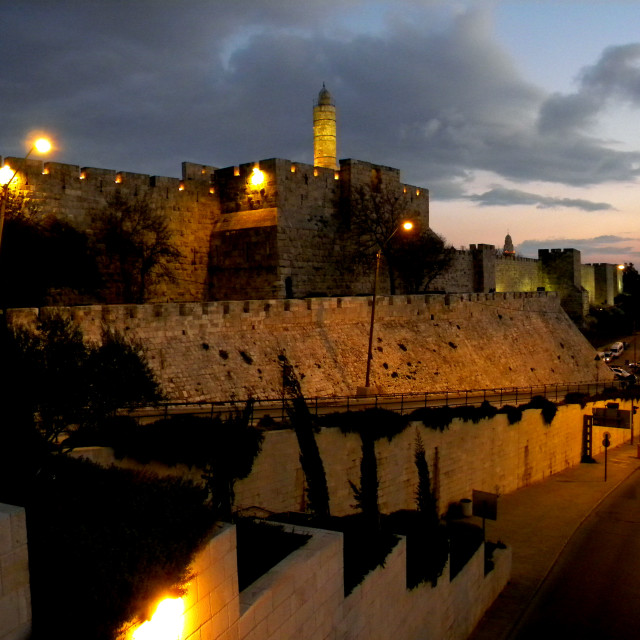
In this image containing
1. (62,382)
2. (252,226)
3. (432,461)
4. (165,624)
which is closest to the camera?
(165,624)

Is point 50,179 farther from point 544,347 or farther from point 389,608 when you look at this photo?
point 544,347

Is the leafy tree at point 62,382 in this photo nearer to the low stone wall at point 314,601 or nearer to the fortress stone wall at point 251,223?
the low stone wall at point 314,601

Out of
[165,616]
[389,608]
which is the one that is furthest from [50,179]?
[165,616]

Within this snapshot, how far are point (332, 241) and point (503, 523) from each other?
498 inches

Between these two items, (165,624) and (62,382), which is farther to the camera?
(62,382)

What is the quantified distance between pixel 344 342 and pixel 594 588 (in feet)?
32.5

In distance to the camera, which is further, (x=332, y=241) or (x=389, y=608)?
(x=332, y=241)

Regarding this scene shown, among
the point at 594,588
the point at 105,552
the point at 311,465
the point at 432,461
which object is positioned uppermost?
Answer: the point at 105,552

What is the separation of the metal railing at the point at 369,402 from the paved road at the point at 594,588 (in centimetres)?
459

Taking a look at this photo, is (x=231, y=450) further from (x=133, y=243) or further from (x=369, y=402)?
(x=133, y=243)

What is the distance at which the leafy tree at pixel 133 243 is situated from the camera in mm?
22344

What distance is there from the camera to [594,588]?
13359 mm

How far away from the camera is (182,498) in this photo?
5.41m

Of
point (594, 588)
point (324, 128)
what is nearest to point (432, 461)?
point (594, 588)
